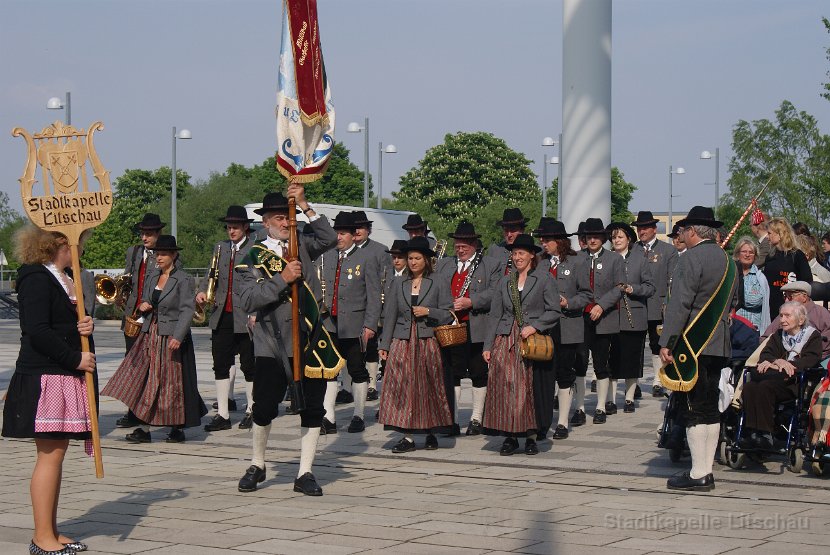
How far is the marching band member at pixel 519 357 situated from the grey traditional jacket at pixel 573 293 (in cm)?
117

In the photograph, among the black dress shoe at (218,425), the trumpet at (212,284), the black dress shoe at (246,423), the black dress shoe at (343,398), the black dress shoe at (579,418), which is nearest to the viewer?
the black dress shoe at (218,425)

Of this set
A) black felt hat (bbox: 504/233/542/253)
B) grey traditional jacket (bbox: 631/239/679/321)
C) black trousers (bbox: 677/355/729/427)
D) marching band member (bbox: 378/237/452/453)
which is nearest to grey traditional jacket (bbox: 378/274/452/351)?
marching band member (bbox: 378/237/452/453)

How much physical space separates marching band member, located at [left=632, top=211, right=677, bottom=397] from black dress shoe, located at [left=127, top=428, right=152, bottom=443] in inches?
222

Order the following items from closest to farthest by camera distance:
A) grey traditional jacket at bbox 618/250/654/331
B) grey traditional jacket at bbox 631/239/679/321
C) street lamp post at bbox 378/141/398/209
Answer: grey traditional jacket at bbox 618/250/654/331, grey traditional jacket at bbox 631/239/679/321, street lamp post at bbox 378/141/398/209

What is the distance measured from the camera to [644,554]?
6.97 metres

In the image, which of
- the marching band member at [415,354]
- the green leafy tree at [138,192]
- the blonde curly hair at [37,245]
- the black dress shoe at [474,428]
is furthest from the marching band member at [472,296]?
the green leafy tree at [138,192]

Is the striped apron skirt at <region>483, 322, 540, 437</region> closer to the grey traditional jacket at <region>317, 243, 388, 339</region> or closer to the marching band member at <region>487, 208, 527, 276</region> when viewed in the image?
the marching band member at <region>487, 208, 527, 276</region>

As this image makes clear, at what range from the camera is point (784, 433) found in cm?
1005

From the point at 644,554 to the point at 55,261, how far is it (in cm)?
354

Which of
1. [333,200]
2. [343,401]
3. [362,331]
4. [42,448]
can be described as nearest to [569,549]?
[42,448]

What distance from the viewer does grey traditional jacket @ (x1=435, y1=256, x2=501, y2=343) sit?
12242 mm

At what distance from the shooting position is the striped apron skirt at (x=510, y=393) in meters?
10.9

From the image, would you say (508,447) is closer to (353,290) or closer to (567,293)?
(567,293)

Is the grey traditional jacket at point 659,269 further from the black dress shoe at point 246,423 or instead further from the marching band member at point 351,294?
the black dress shoe at point 246,423
